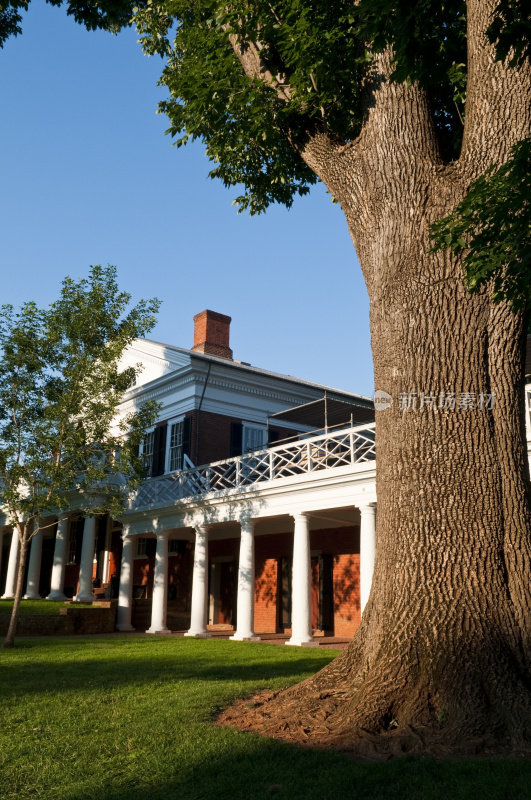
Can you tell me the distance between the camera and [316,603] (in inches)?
850

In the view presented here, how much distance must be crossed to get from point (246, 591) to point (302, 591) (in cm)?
222

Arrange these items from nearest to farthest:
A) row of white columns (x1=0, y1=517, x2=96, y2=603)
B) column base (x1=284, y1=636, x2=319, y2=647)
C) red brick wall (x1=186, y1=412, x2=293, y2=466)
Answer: column base (x1=284, y1=636, x2=319, y2=647), row of white columns (x1=0, y1=517, x2=96, y2=603), red brick wall (x1=186, y1=412, x2=293, y2=466)

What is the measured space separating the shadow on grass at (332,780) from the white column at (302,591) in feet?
38.4

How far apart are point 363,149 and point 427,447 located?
11.1 feet

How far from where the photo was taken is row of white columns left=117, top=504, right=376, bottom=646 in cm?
1579

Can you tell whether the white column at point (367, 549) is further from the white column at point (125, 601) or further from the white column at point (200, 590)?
the white column at point (125, 601)

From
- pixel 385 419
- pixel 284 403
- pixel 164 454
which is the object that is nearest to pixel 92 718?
pixel 385 419

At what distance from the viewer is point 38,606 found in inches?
864

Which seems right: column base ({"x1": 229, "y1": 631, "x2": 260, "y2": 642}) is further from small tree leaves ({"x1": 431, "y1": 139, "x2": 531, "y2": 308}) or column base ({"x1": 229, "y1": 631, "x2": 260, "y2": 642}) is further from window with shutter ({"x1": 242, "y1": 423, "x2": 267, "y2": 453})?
small tree leaves ({"x1": 431, "y1": 139, "x2": 531, "y2": 308})

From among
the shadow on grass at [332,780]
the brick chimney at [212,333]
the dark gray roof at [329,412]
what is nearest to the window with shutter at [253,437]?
the dark gray roof at [329,412]

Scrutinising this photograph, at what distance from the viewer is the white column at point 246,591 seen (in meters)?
18.5

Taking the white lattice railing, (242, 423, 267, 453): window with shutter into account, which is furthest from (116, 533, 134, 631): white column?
(242, 423, 267, 453): window with shutter

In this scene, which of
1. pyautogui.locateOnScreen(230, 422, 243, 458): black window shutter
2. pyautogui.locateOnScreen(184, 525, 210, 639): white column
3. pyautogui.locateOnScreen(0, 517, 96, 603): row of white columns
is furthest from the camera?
pyautogui.locateOnScreen(230, 422, 243, 458): black window shutter

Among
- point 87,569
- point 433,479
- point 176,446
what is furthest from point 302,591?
point 433,479
